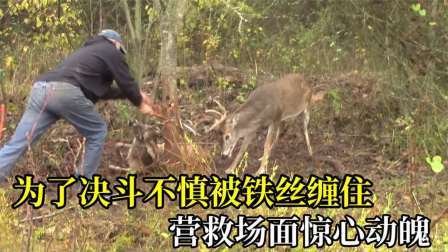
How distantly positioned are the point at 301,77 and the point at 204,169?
152 inches

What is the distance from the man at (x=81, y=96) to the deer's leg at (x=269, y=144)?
226 centimetres

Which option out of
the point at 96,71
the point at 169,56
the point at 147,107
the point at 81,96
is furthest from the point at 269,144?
the point at 81,96

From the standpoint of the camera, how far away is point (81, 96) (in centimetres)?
730

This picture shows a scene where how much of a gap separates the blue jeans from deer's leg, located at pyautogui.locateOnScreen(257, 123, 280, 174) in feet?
8.20

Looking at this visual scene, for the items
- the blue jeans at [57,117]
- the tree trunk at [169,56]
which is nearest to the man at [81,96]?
the blue jeans at [57,117]

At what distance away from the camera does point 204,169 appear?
25.5ft

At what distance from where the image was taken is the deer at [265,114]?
932cm

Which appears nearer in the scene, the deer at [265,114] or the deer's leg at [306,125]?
the deer at [265,114]

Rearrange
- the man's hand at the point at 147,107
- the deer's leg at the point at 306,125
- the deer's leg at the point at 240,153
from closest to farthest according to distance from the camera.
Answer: the man's hand at the point at 147,107 → the deer's leg at the point at 240,153 → the deer's leg at the point at 306,125

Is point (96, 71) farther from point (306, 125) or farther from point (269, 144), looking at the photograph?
point (306, 125)

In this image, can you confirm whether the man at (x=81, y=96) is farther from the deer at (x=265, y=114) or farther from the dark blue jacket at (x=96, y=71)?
the deer at (x=265, y=114)

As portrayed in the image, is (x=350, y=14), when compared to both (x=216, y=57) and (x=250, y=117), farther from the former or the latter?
(x=216, y=57)

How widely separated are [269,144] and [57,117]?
336 centimetres

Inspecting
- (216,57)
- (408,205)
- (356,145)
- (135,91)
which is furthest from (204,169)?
(216,57)
